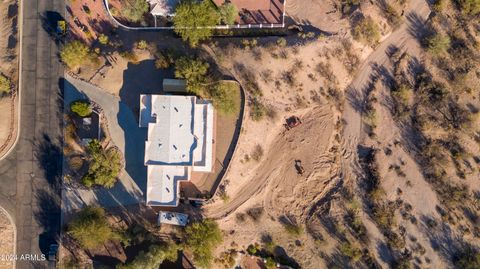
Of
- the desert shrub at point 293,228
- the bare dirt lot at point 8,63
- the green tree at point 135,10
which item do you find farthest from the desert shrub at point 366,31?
the bare dirt lot at point 8,63

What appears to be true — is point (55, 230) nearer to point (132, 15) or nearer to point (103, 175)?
point (103, 175)

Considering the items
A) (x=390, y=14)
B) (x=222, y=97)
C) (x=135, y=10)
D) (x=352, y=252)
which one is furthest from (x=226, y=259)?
(x=390, y=14)

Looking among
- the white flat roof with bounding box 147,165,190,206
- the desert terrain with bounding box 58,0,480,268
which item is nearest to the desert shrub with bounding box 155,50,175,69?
the desert terrain with bounding box 58,0,480,268

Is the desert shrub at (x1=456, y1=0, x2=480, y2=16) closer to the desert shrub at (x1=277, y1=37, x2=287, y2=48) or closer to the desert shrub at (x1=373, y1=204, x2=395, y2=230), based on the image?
the desert shrub at (x1=277, y1=37, x2=287, y2=48)

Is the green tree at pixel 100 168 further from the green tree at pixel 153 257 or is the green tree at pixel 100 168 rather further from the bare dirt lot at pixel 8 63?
the bare dirt lot at pixel 8 63

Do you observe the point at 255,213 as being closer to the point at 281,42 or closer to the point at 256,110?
Result: the point at 256,110
